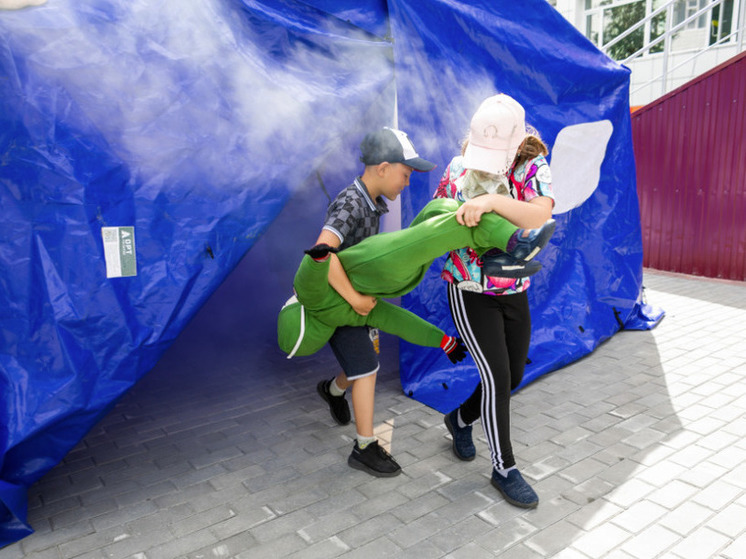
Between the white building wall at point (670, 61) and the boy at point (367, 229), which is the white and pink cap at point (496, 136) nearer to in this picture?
the boy at point (367, 229)

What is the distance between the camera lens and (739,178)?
581cm

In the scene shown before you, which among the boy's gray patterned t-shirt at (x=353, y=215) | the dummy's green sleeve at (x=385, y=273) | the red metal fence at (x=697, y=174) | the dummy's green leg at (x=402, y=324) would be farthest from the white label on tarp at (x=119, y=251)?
the red metal fence at (x=697, y=174)

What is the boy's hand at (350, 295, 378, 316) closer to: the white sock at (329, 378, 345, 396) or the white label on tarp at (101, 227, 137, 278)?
the white sock at (329, 378, 345, 396)

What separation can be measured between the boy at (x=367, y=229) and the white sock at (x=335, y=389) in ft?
1.47

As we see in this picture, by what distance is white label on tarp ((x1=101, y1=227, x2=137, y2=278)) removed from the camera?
2.26 meters

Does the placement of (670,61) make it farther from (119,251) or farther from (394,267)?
(119,251)

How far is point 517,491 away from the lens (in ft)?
7.65

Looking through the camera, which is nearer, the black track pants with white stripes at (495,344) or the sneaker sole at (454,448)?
the black track pants with white stripes at (495,344)

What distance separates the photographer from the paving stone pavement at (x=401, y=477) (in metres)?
2.14

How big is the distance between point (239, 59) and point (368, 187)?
746mm

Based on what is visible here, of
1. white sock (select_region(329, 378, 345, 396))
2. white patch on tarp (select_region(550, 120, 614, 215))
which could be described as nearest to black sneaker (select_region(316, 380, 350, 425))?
white sock (select_region(329, 378, 345, 396))

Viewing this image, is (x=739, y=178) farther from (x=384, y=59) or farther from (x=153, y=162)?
(x=153, y=162)

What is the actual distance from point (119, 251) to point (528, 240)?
1.51 meters

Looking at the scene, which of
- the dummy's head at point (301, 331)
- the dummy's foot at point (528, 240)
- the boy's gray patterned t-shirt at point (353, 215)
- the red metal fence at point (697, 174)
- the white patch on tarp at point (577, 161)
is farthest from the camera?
the red metal fence at point (697, 174)
